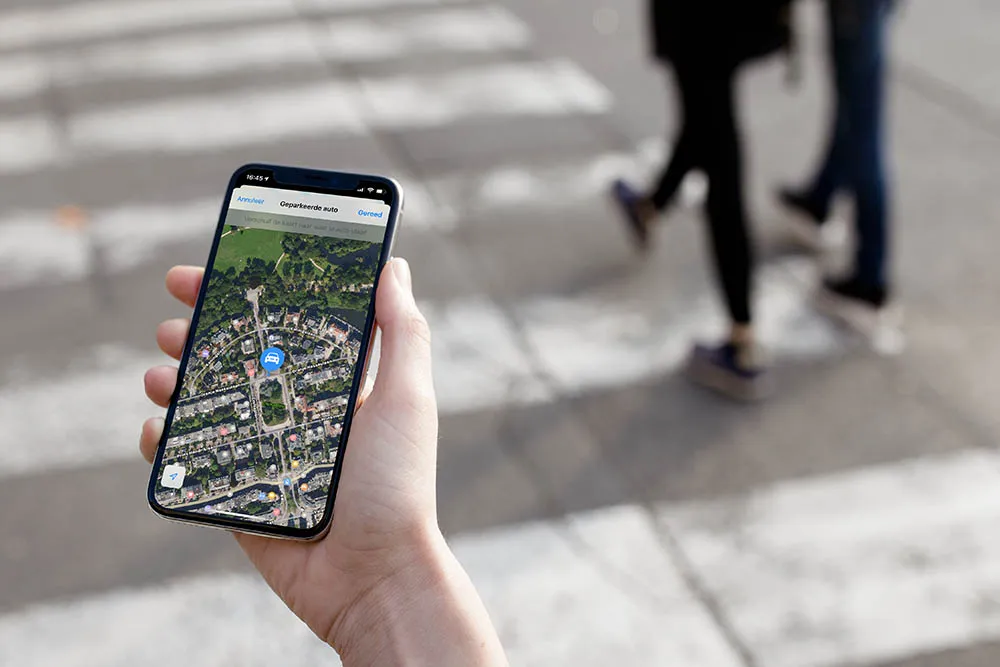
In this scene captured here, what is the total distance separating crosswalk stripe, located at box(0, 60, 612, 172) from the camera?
22.3ft

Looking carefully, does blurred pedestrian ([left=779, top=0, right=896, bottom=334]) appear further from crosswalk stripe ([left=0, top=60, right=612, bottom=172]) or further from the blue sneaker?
crosswalk stripe ([left=0, top=60, right=612, bottom=172])

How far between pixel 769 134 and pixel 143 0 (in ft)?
19.6

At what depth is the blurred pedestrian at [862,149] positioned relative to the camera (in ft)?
14.0

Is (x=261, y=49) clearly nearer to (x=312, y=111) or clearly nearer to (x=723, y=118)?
(x=312, y=111)

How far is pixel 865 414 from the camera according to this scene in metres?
4.43

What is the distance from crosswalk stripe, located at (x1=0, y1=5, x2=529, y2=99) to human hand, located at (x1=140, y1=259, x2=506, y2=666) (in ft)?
20.2

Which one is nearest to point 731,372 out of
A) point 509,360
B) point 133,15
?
point 509,360

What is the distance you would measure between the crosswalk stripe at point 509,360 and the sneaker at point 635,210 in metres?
0.42

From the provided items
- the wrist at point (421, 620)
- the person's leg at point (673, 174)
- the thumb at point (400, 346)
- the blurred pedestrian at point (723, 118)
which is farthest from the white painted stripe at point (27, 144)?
the wrist at point (421, 620)

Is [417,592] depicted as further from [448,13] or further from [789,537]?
[448,13]

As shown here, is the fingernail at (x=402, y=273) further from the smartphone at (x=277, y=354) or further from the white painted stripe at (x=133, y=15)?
the white painted stripe at (x=133, y=15)

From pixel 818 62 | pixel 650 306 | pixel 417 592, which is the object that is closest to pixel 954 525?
pixel 650 306

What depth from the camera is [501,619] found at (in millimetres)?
3543

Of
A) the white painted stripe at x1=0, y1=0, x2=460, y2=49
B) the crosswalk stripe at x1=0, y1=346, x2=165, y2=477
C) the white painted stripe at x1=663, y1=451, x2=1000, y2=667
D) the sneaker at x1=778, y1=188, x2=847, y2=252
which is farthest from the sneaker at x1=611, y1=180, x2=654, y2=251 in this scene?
the white painted stripe at x1=0, y1=0, x2=460, y2=49
